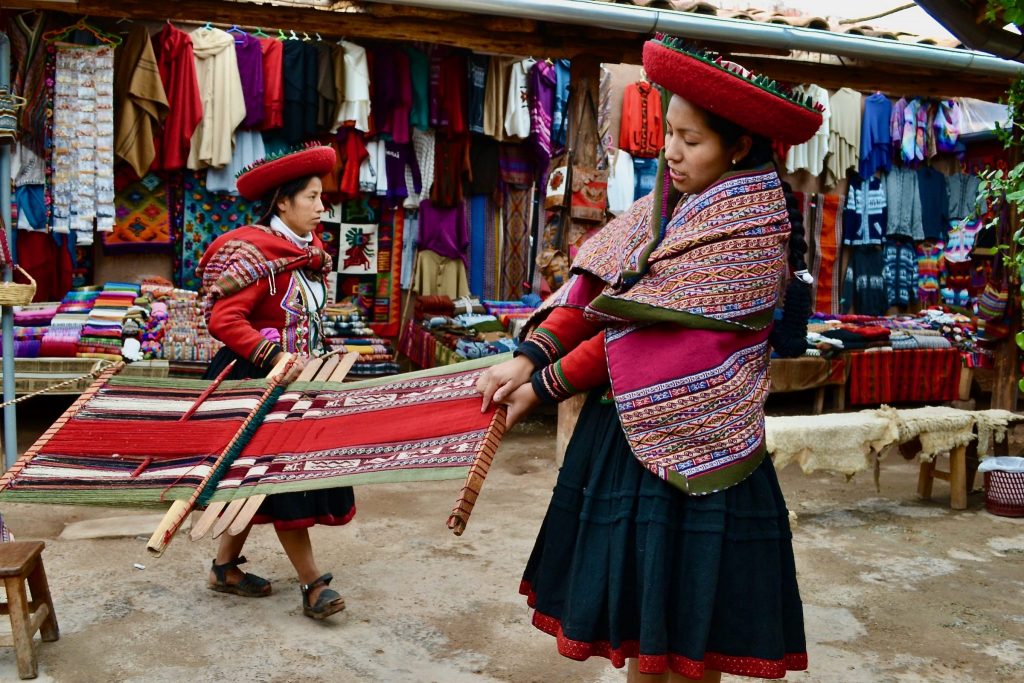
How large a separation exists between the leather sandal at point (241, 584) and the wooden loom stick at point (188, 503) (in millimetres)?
1102

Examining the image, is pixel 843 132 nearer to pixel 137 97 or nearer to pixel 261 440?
pixel 137 97

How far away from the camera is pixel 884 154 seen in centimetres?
965

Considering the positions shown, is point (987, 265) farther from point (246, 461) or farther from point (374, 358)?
point (246, 461)

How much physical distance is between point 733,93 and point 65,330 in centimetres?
558

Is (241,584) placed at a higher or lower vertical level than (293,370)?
lower

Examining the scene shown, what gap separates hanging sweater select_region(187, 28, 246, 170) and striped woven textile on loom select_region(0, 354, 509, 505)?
450 cm

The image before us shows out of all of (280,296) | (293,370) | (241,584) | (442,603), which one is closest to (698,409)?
(293,370)

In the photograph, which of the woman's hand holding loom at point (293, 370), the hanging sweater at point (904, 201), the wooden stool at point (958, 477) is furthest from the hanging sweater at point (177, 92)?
the hanging sweater at point (904, 201)

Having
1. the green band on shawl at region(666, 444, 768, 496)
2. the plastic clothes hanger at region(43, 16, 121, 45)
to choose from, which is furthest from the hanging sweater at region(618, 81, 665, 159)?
the green band on shawl at region(666, 444, 768, 496)

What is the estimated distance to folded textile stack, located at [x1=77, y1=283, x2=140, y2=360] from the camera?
634 centimetres

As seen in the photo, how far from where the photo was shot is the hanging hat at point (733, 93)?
194cm

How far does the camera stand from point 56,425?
8.75ft

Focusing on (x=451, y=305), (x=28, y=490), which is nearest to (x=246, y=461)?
(x=28, y=490)

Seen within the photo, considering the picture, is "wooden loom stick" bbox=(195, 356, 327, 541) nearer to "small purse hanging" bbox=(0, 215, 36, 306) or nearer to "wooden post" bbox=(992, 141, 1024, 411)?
"small purse hanging" bbox=(0, 215, 36, 306)
